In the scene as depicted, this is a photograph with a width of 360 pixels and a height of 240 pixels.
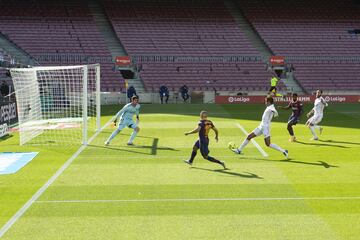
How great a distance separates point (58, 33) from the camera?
48.7 meters

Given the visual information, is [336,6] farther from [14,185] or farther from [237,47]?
[14,185]

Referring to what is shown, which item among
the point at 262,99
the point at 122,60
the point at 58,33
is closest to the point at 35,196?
the point at 262,99

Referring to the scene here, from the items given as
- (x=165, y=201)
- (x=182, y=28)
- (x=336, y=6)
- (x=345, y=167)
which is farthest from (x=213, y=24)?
(x=165, y=201)

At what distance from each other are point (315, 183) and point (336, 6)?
160ft

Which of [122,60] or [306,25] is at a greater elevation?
[306,25]

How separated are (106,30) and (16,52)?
1015 centimetres

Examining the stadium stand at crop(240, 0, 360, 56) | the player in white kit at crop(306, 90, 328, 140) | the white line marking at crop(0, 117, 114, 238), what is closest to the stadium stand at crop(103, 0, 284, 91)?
the stadium stand at crop(240, 0, 360, 56)

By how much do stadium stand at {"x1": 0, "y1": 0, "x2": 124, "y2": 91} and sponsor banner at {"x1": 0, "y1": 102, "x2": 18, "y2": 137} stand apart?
1735cm

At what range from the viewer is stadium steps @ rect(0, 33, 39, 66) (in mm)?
43594

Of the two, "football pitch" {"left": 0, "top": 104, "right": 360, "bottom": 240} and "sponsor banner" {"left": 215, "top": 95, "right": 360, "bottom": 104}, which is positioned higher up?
"sponsor banner" {"left": 215, "top": 95, "right": 360, "bottom": 104}

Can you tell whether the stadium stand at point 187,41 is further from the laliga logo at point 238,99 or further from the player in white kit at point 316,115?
the player in white kit at point 316,115

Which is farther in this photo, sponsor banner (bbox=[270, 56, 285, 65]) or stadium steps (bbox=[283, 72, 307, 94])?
sponsor banner (bbox=[270, 56, 285, 65])

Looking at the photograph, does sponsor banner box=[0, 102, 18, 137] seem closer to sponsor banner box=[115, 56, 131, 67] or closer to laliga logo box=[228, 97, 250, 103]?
sponsor banner box=[115, 56, 131, 67]

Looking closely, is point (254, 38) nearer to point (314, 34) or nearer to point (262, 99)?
point (314, 34)
